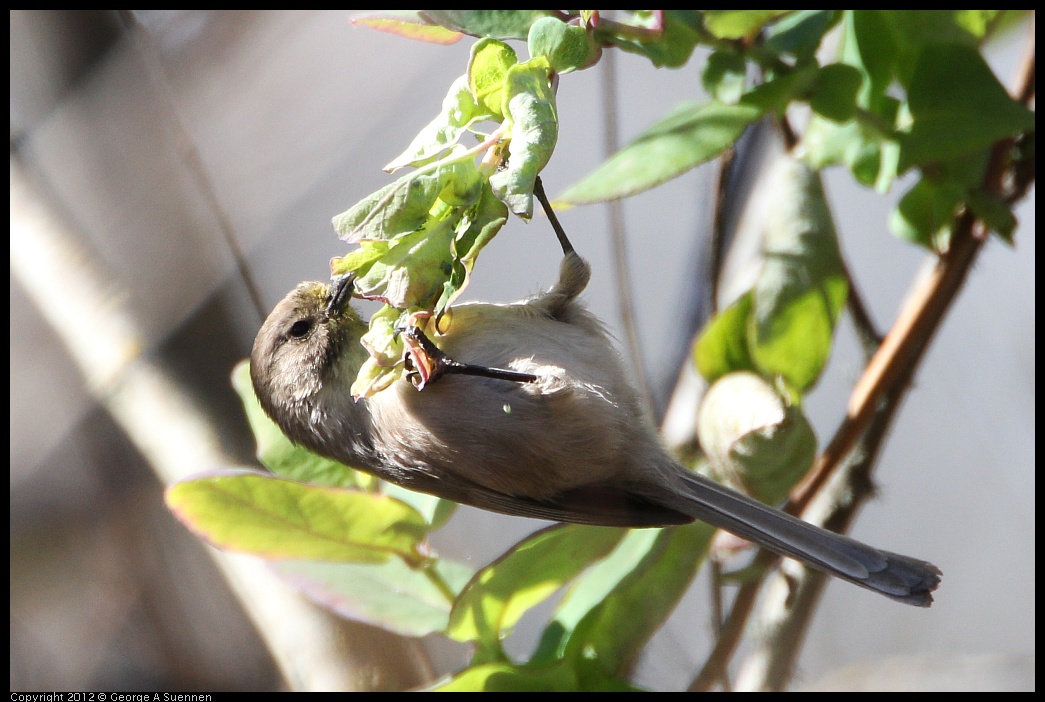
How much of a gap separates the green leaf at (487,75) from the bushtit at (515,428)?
45cm

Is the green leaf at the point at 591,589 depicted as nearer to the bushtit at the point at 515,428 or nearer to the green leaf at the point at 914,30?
the bushtit at the point at 515,428

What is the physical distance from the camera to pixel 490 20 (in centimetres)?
95

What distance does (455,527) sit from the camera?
8.54ft

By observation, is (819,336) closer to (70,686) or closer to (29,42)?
(29,42)

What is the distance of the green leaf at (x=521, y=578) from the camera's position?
112 centimetres

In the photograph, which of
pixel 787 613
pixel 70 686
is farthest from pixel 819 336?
pixel 70 686

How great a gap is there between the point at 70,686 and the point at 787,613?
1867mm

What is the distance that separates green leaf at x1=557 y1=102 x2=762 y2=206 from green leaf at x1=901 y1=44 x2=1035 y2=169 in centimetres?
25

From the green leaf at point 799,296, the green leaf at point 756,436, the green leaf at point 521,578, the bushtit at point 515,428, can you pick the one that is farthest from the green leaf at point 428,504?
the green leaf at point 799,296

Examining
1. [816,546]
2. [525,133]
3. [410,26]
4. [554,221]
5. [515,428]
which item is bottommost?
[816,546]

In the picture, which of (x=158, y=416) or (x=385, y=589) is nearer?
(x=385, y=589)

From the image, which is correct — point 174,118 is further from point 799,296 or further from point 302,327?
point 799,296

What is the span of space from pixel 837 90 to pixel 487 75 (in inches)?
24.1

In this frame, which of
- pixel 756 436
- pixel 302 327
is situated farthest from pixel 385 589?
pixel 756 436
